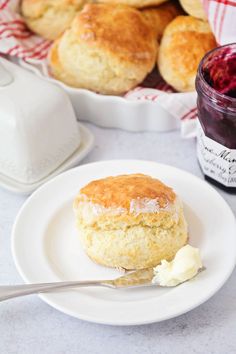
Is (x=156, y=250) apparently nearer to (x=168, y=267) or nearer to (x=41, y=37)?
(x=168, y=267)

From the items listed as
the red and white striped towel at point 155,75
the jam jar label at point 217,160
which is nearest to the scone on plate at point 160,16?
the red and white striped towel at point 155,75

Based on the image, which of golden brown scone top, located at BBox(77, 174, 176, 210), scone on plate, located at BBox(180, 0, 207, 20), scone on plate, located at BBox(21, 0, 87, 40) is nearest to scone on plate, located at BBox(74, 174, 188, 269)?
golden brown scone top, located at BBox(77, 174, 176, 210)

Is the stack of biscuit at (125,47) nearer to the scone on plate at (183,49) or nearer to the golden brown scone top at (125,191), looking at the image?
the scone on plate at (183,49)

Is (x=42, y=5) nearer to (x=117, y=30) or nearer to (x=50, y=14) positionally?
(x=50, y=14)

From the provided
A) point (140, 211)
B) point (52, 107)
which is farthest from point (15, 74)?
point (140, 211)

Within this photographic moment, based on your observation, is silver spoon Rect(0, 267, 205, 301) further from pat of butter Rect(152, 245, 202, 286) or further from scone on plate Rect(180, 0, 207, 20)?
scone on plate Rect(180, 0, 207, 20)

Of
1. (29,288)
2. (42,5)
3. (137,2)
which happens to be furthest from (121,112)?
(29,288)
